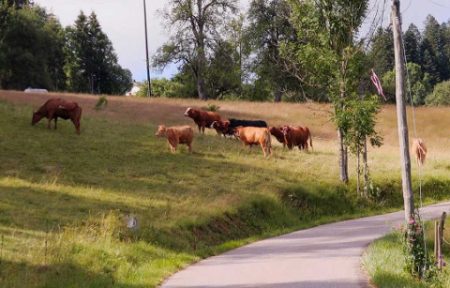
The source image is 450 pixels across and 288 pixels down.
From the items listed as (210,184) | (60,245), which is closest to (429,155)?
(210,184)

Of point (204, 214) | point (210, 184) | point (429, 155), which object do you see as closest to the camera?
point (204, 214)

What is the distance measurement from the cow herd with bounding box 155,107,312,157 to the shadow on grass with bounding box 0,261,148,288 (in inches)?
686

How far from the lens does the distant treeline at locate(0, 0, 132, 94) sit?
254 ft

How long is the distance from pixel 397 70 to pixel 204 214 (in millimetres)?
8079

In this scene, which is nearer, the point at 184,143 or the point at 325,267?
the point at 325,267

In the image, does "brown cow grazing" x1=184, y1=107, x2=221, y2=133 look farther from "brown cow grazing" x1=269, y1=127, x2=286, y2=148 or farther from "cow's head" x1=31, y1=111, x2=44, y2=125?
"cow's head" x1=31, y1=111, x2=44, y2=125

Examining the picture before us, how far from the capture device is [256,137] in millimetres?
31938

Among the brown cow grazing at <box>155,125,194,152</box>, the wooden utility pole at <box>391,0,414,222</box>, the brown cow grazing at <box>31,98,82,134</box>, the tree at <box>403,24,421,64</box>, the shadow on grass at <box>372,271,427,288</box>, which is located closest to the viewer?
the shadow on grass at <box>372,271,427,288</box>

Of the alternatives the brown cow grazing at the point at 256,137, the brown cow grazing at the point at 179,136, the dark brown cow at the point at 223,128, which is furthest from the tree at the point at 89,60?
the brown cow grazing at the point at 179,136

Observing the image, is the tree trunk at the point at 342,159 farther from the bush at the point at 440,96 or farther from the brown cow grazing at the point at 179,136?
the bush at the point at 440,96

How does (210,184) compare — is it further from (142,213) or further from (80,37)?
(80,37)

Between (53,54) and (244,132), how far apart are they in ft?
191

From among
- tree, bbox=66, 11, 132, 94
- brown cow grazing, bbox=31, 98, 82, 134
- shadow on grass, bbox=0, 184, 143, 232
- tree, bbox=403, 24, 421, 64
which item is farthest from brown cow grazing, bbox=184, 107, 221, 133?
tree, bbox=403, 24, 421, 64

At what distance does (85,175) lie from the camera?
23.6 m
